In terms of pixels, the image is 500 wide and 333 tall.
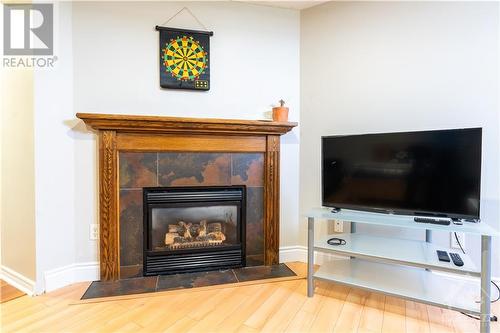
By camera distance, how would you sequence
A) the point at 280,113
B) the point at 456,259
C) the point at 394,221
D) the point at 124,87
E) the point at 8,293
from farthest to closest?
the point at 280,113 < the point at 124,87 < the point at 8,293 < the point at 394,221 < the point at 456,259

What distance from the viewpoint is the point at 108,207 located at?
198cm

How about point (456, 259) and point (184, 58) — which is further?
point (184, 58)

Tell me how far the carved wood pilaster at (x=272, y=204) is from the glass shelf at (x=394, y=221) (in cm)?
44

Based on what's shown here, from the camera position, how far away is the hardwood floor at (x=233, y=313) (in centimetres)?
151

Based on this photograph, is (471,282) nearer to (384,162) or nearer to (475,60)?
(384,162)

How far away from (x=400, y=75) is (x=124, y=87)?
2111mm

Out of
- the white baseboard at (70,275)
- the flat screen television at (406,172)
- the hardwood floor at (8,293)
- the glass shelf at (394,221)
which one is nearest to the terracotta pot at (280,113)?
the flat screen television at (406,172)

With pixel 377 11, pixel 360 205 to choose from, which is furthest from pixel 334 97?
pixel 360 205

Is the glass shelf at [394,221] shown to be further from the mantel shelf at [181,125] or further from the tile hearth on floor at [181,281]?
the mantel shelf at [181,125]

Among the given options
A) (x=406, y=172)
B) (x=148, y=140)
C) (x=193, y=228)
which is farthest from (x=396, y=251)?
(x=148, y=140)

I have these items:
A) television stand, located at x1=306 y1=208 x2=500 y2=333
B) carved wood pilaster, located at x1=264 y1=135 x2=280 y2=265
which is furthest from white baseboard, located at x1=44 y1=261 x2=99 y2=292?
television stand, located at x1=306 y1=208 x2=500 y2=333

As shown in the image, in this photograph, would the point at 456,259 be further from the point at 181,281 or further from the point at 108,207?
the point at 108,207

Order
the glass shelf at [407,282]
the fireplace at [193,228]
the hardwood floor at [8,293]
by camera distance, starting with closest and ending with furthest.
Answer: the glass shelf at [407,282] < the hardwood floor at [8,293] < the fireplace at [193,228]

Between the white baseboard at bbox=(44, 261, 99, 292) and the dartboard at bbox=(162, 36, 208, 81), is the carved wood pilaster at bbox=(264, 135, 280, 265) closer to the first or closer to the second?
the dartboard at bbox=(162, 36, 208, 81)
